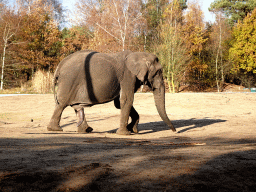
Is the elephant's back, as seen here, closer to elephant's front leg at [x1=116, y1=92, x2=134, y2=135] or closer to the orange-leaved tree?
elephant's front leg at [x1=116, y1=92, x2=134, y2=135]

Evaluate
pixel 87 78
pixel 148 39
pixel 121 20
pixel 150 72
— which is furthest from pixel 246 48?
pixel 87 78

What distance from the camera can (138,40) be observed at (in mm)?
38969

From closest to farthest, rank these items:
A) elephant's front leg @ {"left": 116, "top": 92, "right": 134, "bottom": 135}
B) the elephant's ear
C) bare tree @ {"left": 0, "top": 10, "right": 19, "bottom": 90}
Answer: elephant's front leg @ {"left": 116, "top": 92, "right": 134, "bottom": 135}, the elephant's ear, bare tree @ {"left": 0, "top": 10, "right": 19, "bottom": 90}

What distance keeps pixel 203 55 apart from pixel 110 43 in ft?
50.8

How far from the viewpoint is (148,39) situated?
135 feet

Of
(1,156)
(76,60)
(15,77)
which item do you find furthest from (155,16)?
(1,156)

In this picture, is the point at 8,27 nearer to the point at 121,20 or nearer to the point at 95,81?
the point at 121,20

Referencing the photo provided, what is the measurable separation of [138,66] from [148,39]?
1332 inches

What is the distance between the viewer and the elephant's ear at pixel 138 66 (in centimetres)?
816

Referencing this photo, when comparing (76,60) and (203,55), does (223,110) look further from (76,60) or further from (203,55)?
(203,55)

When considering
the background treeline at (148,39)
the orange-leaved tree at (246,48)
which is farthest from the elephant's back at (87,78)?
the orange-leaved tree at (246,48)

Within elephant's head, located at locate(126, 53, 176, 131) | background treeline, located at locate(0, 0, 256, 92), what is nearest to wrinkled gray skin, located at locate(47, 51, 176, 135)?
elephant's head, located at locate(126, 53, 176, 131)

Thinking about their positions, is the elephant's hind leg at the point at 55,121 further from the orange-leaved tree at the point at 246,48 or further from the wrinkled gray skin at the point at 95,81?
the orange-leaved tree at the point at 246,48

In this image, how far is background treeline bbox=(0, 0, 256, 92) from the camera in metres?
32.7
